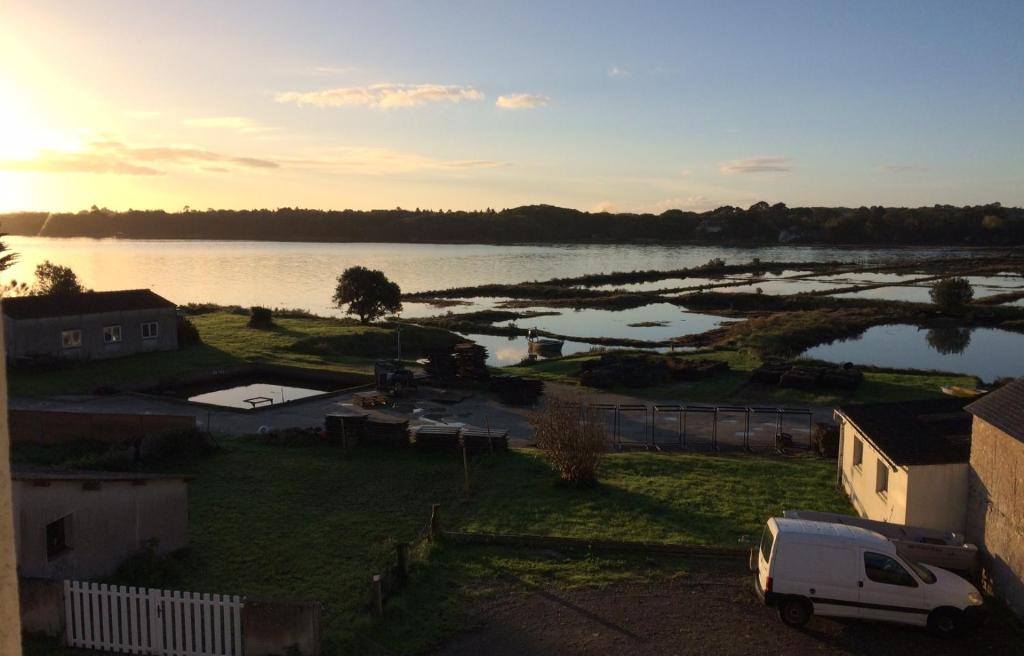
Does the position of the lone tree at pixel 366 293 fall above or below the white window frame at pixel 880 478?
above

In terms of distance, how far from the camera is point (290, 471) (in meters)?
23.7

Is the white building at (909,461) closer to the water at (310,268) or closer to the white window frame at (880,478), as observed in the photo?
the white window frame at (880,478)

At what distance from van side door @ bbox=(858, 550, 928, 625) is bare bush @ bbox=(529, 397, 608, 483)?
29.5 ft

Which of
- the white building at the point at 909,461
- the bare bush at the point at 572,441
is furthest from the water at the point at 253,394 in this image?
the white building at the point at 909,461

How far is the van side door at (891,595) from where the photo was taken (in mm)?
13289

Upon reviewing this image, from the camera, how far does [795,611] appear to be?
44.6 feet

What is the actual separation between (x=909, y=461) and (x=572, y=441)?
8.06 meters

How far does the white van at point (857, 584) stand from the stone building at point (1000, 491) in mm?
1371

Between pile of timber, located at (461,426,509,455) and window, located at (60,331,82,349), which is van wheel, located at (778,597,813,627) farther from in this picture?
window, located at (60,331,82,349)

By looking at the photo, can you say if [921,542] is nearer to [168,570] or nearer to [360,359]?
[168,570]

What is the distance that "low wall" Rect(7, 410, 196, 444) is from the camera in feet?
86.0

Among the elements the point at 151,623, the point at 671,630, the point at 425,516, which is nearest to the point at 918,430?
the point at 671,630

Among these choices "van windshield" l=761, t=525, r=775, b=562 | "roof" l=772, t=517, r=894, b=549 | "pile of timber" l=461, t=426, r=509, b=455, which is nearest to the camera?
"roof" l=772, t=517, r=894, b=549

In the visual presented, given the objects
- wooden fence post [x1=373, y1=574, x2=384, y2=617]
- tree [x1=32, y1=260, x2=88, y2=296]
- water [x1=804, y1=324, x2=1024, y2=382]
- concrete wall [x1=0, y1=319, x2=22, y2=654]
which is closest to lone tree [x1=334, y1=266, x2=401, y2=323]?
tree [x1=32, y1=260, x2=88, y2=296]
